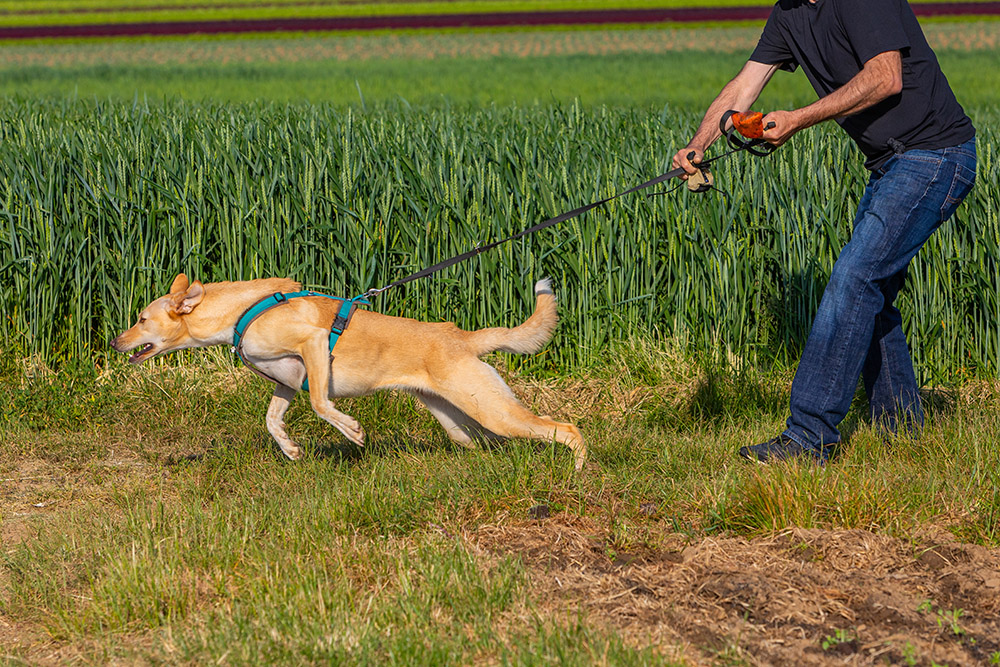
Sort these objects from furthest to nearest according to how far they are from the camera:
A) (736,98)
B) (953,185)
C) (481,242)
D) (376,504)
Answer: (481,242) < (736,98) < (953,185) < (376,504)

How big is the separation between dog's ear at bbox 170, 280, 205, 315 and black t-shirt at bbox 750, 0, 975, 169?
115 inches

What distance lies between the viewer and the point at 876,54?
400 centimetres

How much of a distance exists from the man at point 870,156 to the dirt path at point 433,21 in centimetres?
4171

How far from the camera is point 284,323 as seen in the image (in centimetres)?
438

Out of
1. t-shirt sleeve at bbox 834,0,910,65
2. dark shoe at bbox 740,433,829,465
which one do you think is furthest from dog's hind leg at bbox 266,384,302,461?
t-shirt sleeve at bbox 834,0,910,65

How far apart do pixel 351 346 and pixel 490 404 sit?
690mm

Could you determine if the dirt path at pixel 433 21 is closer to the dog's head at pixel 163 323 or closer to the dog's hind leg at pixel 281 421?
the dog's hind leg at pixel 281 421

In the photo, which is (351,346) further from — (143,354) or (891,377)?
(891,377)

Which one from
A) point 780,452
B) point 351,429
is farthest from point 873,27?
point 351,429

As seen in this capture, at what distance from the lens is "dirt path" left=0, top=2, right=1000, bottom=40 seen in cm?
4466

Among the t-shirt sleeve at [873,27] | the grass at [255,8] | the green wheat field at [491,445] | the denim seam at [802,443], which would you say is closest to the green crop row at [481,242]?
the green wheat field at [491,445]

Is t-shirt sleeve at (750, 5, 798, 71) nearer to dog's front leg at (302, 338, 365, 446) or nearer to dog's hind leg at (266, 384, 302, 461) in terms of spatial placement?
dog's front leg at (302, 338, 365, 446)

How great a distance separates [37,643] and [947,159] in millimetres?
3995

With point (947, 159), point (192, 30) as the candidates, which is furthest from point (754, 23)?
point (947, 159)
